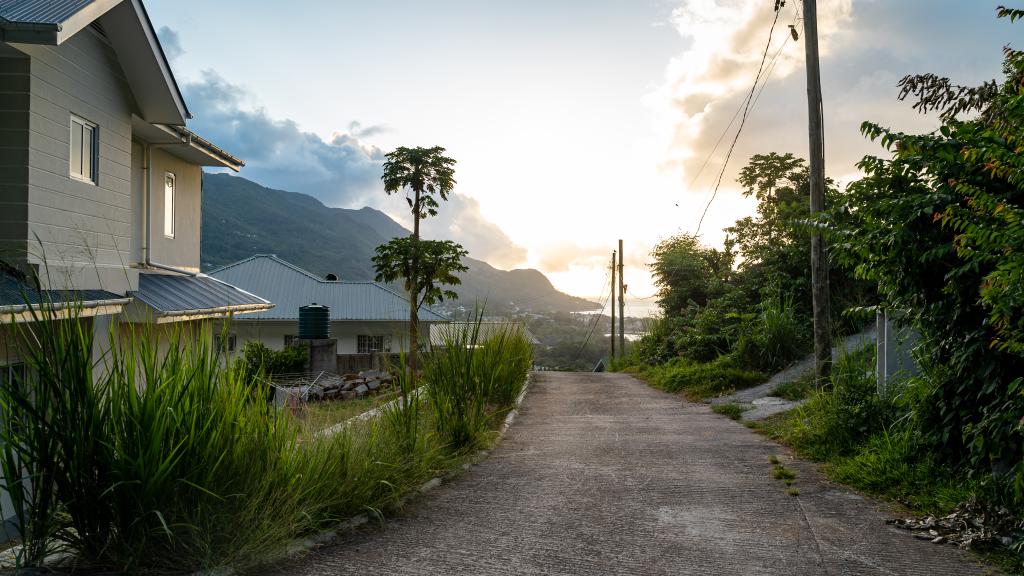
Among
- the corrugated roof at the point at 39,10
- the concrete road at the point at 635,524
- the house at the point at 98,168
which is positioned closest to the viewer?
the concrete road at the point at 635,524

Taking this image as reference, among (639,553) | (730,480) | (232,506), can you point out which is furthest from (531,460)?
(232,506)

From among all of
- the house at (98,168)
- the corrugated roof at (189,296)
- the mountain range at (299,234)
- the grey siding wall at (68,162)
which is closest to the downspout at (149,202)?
the house at (98,168)

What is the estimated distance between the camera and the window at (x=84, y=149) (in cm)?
969

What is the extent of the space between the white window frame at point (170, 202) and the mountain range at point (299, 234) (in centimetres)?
3782

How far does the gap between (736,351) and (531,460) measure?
934 centimetres

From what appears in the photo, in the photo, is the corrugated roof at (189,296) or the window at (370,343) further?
the window at (370,343)

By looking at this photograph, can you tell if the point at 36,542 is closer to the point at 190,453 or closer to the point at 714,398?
the point at 190,453

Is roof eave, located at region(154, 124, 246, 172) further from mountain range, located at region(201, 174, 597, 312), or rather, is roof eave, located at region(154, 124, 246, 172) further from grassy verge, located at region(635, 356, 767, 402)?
mountain range, located at region(201, 174, 597, 312)

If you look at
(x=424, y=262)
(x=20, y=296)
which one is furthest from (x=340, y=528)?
(x=424, y=262)

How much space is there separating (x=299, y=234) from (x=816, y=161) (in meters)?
117

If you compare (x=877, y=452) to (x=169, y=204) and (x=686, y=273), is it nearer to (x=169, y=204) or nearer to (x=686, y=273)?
(x=169, y=204)

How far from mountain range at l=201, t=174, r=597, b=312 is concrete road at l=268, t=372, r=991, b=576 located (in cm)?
4428

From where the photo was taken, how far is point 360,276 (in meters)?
103

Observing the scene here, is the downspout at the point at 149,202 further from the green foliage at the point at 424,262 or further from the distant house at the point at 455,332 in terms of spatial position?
the green foliage at the point at 424,262
